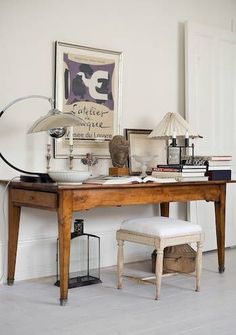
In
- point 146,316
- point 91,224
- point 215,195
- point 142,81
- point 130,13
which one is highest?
point 130,13

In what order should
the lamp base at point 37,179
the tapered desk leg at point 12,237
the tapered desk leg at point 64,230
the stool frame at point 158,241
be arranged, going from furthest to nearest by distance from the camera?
the tapered desk leg at point 12,237 < the lamp base at point 37,179 < the stool frame at point 158,241 < the tapered desk leg at point 64,230

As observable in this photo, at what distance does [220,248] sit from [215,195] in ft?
1.41

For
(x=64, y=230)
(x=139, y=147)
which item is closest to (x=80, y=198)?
(x=64, y=230)

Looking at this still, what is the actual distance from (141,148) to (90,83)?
2.38 ft

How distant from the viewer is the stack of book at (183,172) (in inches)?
140

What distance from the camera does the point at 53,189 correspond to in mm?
2922

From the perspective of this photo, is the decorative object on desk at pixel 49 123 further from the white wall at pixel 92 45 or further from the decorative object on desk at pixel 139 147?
the decorative object on desk at pixel 139 147

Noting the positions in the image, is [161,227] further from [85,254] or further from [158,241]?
[85,254]

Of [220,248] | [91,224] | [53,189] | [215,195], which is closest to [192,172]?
[215,195]

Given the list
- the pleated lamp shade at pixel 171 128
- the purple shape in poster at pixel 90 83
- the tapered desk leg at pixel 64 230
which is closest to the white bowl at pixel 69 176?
the tapered desk leg at pixel 64 230

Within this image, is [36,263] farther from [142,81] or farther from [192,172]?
[142,81]

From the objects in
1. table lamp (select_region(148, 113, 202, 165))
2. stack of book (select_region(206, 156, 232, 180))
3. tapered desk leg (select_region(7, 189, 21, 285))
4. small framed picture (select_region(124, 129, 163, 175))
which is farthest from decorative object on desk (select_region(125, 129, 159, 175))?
tapered desk leg (select_region(7, 189, 21, 285))

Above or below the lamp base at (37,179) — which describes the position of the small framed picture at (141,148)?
above

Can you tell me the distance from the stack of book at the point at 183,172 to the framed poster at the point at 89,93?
0.54 metres
